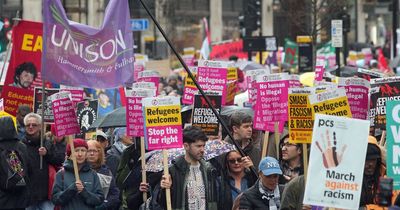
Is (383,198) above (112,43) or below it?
below

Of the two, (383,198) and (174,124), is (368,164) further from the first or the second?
(174,124)

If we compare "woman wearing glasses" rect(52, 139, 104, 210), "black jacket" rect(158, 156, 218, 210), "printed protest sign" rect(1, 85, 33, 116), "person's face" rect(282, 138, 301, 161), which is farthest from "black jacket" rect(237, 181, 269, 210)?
"printed protest sign" rect(1, 85, 33, 116)

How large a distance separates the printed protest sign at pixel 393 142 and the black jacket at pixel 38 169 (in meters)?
4.76

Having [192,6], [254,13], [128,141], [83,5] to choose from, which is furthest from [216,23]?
[128,141]

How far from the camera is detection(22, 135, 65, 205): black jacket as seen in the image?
12258 mm

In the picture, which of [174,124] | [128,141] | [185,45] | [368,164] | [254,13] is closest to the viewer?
[368,164]

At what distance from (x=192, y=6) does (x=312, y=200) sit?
51.9m

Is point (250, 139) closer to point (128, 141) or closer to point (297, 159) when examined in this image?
point (297, 159)

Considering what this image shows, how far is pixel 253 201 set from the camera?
9.43 metres

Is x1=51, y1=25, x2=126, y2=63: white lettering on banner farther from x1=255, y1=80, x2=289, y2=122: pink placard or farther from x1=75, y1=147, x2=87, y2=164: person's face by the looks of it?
x1=255, y1=80, x2=289, y2=122: pink placard

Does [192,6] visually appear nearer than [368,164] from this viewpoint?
No

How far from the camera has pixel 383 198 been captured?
7172 mm

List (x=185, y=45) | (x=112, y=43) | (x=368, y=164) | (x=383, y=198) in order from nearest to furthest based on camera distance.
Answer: (x=383, y=198)
(x=368, y=164)
(x=112, y=43)
(x=185, y=45)

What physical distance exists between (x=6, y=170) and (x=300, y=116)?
2.71 metres
